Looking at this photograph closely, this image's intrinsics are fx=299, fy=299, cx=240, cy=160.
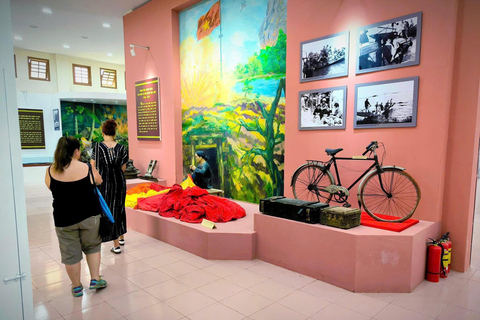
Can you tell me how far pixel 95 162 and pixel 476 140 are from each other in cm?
467

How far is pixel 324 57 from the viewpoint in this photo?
4.27 meters

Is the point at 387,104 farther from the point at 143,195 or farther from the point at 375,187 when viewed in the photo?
the point at 143,195

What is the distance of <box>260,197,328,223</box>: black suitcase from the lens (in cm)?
349

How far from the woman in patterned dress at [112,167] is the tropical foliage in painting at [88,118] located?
11.4 m

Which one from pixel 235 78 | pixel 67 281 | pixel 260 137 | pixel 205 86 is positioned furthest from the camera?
pixel 205 86

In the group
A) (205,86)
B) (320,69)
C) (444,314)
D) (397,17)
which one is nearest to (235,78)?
(205,86)

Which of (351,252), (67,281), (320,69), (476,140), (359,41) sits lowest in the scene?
(67,281)

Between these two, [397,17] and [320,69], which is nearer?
[397,17]

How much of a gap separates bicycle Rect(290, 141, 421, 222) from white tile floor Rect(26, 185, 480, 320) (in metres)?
0.90

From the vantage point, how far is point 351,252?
3.15 m

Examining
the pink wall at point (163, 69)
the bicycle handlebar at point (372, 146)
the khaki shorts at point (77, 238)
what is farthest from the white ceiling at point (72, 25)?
the bicycle handlebar at point (372, 146)

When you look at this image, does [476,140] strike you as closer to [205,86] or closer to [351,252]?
[351,252]

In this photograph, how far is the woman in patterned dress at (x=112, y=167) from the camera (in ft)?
12.9

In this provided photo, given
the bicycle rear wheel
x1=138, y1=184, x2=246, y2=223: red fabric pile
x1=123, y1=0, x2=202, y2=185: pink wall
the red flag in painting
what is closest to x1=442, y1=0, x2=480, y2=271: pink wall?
the bicycle rear wheel
